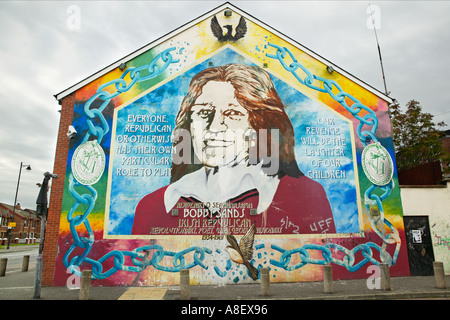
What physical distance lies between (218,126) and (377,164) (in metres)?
7.58

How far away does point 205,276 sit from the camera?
11562 mm

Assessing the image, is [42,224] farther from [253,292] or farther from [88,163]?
[253,292]

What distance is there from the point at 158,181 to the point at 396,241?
1072 cm

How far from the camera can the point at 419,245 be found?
13.1 meters

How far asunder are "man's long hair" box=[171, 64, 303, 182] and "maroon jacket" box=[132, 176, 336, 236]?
3.71ft

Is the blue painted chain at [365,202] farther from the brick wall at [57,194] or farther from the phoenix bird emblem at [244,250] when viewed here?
the brick wall at [57,194]

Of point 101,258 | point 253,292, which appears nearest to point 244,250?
point 253,292

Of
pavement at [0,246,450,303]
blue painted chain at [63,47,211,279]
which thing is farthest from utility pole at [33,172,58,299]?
blue painted chain at [63,47,211,279]

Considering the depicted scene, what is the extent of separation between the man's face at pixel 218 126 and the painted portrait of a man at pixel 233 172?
0.14ft

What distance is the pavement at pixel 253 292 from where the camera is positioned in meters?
9.14

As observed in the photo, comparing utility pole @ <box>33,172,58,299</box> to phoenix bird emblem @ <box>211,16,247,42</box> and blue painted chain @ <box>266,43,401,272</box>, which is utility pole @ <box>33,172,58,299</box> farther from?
phoenix bird emblem @ <box>211,16,247,42</box>

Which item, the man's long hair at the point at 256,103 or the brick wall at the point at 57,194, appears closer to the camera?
the brick wall at the point at 57,194

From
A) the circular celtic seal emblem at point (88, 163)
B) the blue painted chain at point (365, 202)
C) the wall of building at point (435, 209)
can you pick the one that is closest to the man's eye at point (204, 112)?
the blue painted chain at point (365, 202)
